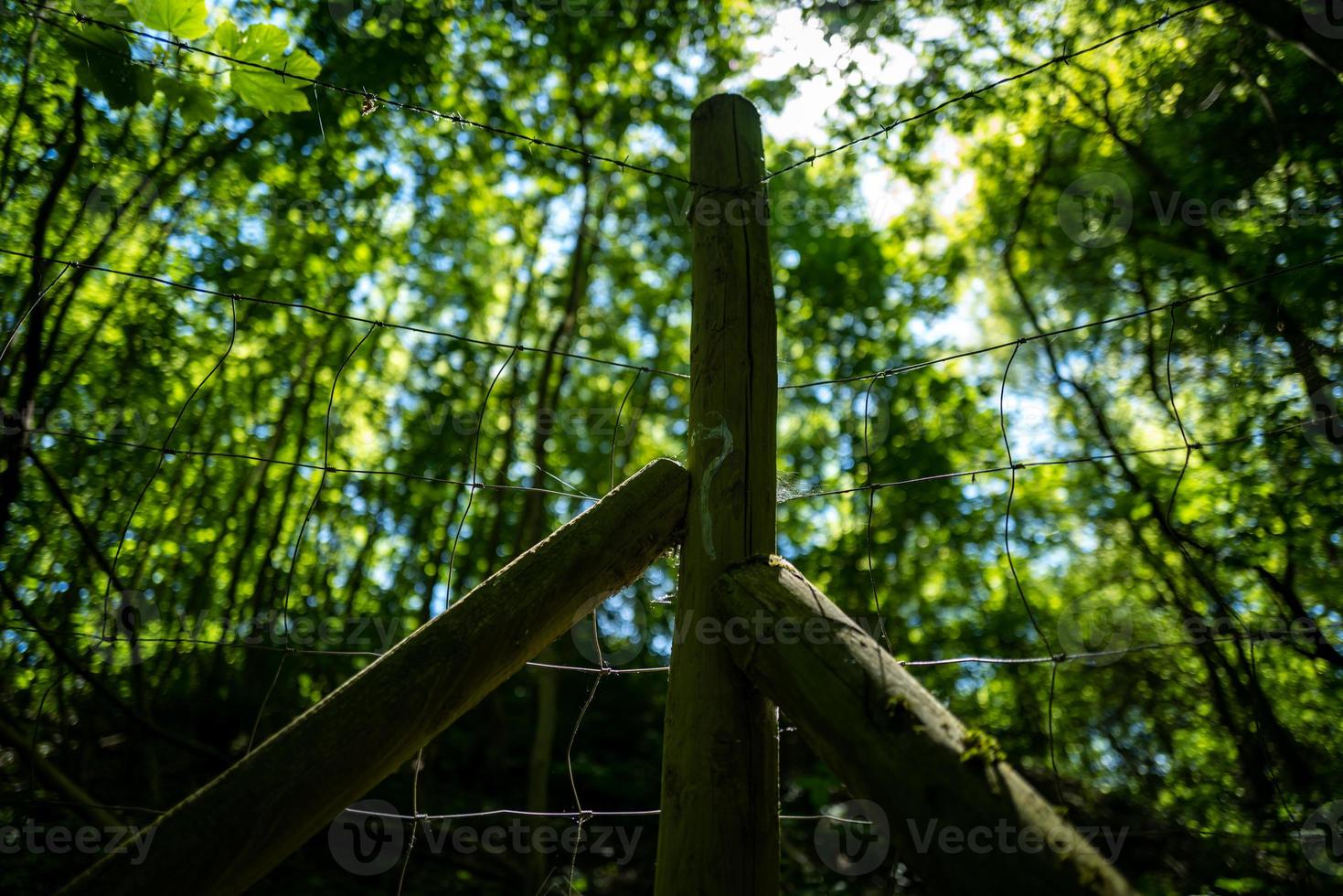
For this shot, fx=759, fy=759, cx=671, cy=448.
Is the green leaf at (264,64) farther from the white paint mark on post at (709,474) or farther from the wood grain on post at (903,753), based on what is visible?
the wood grain on post at (903,753)

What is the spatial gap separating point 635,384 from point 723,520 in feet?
7.00

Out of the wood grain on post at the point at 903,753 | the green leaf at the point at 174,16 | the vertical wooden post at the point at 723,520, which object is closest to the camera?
the wood grain on post at the point at 903,753

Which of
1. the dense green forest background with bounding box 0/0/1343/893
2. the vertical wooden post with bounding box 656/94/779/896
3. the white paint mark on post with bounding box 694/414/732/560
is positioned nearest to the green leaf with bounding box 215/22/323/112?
the dense green forest background with bounding box 0/0/1343/893

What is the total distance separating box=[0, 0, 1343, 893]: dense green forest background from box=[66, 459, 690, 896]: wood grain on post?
0.39 meters

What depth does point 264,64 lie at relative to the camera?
2.11 m

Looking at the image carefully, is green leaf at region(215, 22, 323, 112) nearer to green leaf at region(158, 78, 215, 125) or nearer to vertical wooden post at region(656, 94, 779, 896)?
green leaf at region(158, 78, 215, 125)

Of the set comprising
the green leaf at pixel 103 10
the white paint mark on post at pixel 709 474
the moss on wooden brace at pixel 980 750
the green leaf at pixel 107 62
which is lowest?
the moss on wooden brace at pixel 980 750

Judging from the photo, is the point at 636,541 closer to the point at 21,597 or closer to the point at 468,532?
the point at 21,597

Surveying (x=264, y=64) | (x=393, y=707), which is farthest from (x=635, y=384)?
(x=393, y=707)

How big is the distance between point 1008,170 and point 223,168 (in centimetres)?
775

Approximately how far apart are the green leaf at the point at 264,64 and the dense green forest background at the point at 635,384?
11 millimetres

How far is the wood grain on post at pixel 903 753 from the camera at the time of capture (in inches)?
41.3

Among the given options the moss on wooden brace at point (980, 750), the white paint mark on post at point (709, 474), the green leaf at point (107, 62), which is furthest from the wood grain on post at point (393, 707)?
the green leaf at point (107, 62)

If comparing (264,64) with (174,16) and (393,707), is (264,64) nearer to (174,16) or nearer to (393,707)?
(174,16)
